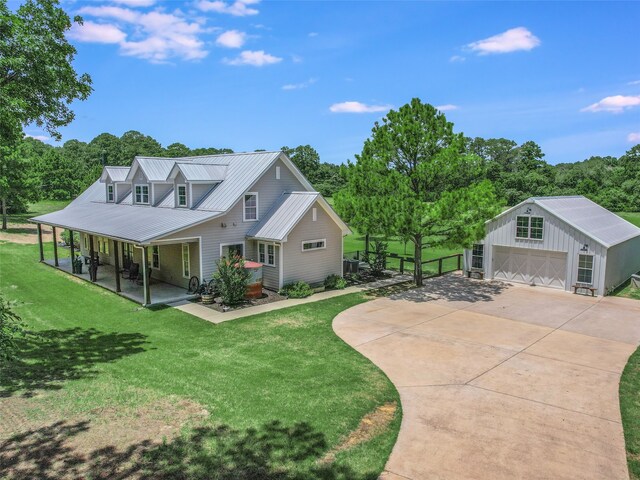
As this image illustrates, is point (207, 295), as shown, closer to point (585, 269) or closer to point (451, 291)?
point (451, 291)

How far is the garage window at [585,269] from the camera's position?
2033 cm

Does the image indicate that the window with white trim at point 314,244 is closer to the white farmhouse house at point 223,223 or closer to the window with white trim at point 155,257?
the white farmhouse house at point 223,223

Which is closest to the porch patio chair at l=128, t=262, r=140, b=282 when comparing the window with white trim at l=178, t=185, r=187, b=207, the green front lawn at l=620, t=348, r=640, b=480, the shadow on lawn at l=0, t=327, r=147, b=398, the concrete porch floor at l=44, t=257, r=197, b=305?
the concrete porch floor at l=44, t=257, r=197, b=305

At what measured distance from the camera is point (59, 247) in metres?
31.8

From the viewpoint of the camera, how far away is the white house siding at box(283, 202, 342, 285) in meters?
20.1

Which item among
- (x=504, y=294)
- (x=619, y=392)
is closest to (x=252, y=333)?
(x=619, y=392)

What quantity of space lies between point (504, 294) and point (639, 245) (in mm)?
11050

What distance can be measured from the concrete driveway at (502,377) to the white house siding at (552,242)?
138cm

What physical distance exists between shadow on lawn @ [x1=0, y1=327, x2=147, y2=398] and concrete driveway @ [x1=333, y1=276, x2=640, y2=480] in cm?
660

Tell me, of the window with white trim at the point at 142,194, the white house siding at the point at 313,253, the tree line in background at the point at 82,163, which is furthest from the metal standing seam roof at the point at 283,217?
the tree line in background at the point at 82,163

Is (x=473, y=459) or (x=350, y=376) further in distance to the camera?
(x=350, y=376)

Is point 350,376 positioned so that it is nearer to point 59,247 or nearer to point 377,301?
point 377,301

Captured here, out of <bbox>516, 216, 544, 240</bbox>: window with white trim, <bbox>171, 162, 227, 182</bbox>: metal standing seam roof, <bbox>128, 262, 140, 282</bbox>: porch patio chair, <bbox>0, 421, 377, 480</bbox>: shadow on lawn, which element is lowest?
<bbox>0, 421, 377, 480</bbox>: shadow on lawn

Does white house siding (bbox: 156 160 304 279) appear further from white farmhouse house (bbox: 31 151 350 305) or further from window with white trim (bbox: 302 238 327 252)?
window with white trim (bbox: 302 238 327 252)
